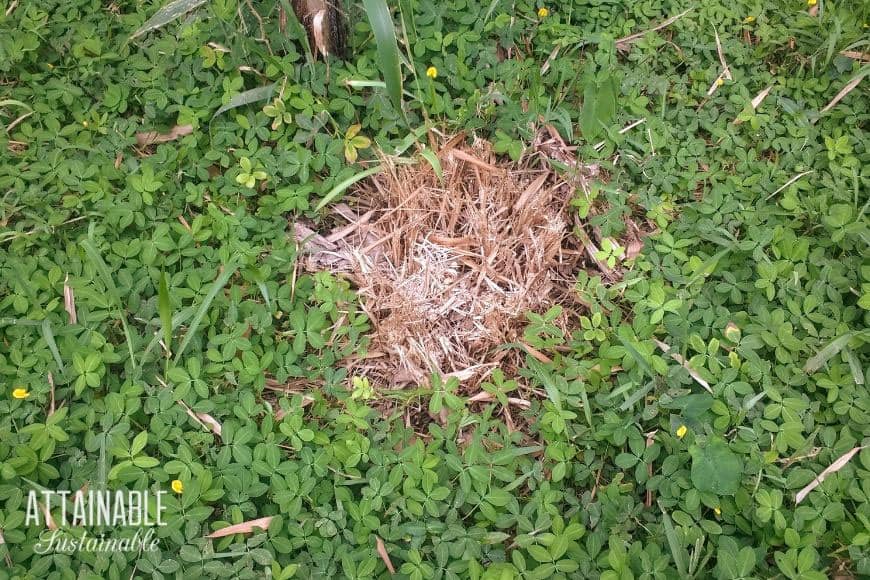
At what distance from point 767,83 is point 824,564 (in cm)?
196

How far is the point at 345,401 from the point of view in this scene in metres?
2.06

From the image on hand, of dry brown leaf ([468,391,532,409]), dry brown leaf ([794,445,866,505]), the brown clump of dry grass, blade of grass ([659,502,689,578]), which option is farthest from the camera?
the brown clump of dry grass

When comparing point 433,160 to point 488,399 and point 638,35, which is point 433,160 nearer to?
point 488,399

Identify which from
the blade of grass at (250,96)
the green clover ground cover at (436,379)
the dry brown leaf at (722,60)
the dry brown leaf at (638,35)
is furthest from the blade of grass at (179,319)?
the dry brown leaf at (722,60)

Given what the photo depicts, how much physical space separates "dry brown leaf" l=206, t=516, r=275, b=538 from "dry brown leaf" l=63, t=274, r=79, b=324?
0.92 m

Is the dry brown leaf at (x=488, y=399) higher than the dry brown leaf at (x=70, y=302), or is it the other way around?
the dry brown leaf at (x=70, y=302)

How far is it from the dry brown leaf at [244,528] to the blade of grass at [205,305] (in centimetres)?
57

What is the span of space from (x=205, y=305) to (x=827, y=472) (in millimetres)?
2025

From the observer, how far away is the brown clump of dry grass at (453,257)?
7.27 feet

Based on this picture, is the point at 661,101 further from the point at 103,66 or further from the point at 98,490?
the point at 98,490

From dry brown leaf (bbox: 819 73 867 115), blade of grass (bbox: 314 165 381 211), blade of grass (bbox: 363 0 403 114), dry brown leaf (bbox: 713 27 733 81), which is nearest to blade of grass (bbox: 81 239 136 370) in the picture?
blade of grass (bbox: 314 165 381 211)

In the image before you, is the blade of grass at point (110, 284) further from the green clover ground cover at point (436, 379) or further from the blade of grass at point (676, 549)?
the blade of grass at point (676, 549)

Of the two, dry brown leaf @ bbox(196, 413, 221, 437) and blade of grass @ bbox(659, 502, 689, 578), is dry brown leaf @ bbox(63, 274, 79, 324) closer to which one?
dry brown leaf @ bbox(196, 413, 221, 437)

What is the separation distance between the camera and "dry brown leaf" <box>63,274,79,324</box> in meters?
2.13
